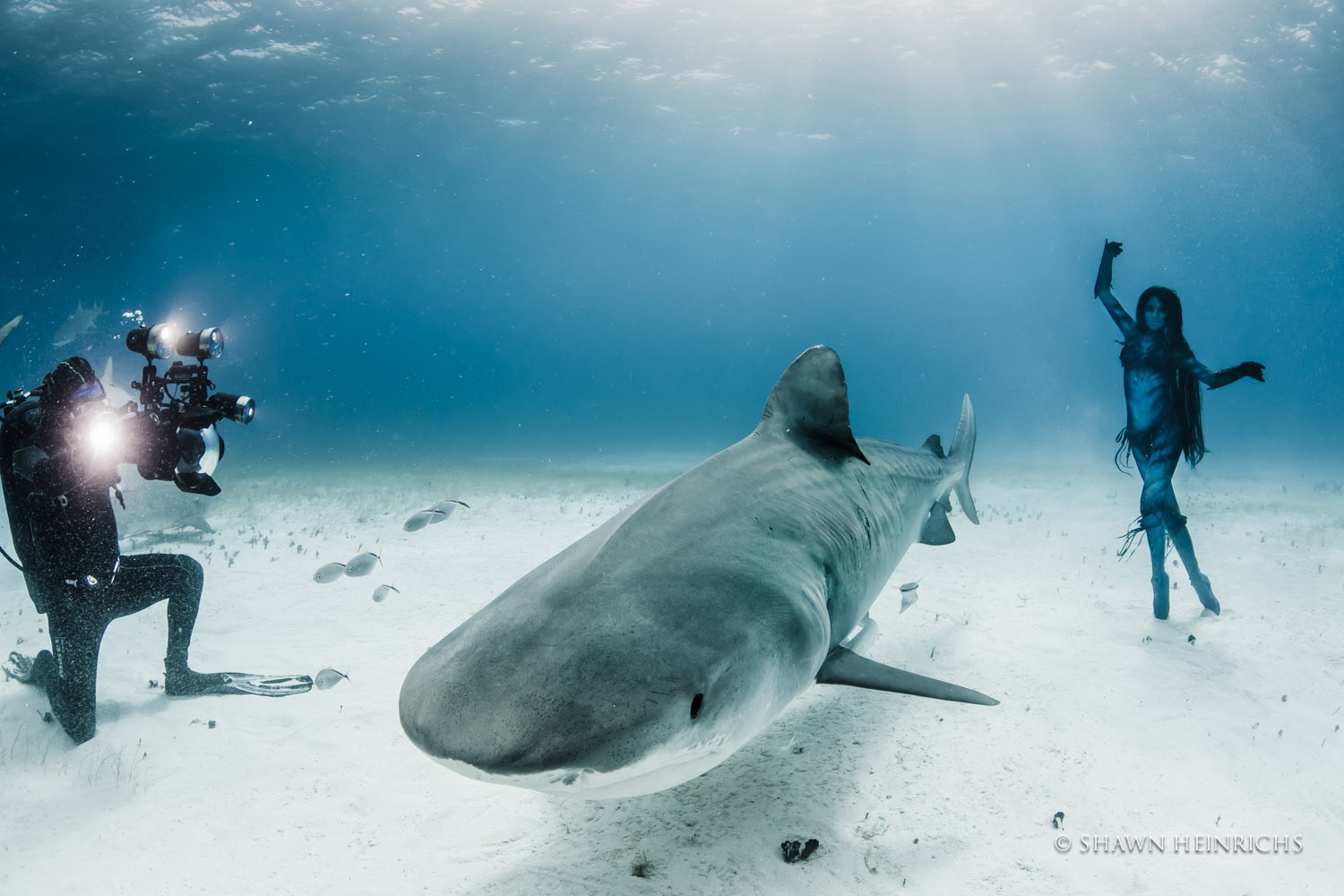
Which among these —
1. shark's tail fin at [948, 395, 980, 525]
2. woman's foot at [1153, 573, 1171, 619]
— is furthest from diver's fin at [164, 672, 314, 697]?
woman's foot at [1153, 573, 1171, 619]

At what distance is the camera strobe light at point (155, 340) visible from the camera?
4355 mm

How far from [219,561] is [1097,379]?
218 meters

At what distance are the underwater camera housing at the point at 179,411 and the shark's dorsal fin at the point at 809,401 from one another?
3274 millimetres

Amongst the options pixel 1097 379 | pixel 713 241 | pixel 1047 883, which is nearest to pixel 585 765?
pixel 1047 883

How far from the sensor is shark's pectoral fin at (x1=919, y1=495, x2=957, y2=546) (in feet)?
17.0

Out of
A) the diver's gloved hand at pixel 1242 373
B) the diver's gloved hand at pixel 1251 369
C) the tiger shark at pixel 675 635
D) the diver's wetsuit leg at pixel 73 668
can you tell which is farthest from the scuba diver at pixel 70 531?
the diver's gloved hand at pixel 1251 369

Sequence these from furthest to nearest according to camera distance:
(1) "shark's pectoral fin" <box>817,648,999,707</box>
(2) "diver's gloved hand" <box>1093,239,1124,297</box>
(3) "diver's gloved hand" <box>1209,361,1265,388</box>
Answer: (2) "diver's gloved hand" <box>1093,239,1124,297</box>
(3) "diver's gloved hand" <box>1209,361,1265,388</box>
(1) "shark's pectoral fin" <box>817,648,999,707</box>

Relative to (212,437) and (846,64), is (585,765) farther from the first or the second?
(846,64)

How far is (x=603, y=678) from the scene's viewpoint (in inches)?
70.7

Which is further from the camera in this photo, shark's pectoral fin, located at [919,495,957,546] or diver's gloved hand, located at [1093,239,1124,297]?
diver's gloved hand, located at [1093,239,1124,297]

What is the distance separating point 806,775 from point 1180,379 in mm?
5589

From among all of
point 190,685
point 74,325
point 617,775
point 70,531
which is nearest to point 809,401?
point 617,775

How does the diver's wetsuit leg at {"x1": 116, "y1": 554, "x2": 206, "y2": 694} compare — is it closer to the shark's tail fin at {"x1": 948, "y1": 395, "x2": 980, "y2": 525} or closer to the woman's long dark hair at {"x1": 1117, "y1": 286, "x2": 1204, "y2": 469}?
the shark's tail fin at {"x1": 948, "y1": 395, "x2": 980, "y2": 525}

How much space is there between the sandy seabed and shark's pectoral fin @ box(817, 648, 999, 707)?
79 cm
